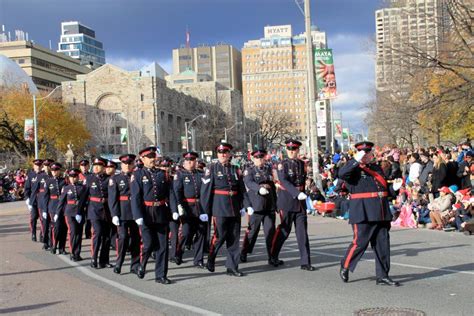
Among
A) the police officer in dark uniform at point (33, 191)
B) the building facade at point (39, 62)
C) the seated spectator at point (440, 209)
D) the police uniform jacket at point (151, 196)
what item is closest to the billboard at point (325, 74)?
the seated spectator at point (440, 209)

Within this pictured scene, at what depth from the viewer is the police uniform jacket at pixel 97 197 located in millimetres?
10086

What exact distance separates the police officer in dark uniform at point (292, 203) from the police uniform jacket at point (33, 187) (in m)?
7.11

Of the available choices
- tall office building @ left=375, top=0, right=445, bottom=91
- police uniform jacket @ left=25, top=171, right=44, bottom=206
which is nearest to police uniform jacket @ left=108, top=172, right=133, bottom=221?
police uniform jacket @ left=25, top=171, right=44, bottom=206

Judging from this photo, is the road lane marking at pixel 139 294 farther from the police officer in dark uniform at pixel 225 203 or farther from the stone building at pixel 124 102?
the stone building at pixel 124 102

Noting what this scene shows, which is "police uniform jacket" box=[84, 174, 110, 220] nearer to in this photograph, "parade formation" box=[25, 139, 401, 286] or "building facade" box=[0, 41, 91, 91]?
"parade formation" box=[25, 139, 401, 286]

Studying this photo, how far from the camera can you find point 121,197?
9367mm

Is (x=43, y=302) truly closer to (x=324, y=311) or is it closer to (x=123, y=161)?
(x=123, y=161)

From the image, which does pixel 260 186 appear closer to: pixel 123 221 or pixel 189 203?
pixel 189 203

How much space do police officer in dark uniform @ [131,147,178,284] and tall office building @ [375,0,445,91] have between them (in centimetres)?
1642

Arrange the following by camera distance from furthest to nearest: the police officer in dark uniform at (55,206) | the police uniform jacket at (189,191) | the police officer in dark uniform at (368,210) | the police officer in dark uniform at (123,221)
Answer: the police officer in dark uniform at (55,206), the police uniform jacket at (189,191), the police officer in dark uniform at (123,221), the police officer in dark uniform at (368,210)

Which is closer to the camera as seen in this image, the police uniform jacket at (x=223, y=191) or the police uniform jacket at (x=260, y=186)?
the police uniform jacket at (x=223, y=191)

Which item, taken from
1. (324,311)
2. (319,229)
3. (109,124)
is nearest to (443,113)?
(319,229)

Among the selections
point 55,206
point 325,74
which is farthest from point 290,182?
point 325,74

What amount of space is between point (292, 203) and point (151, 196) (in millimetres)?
2312
